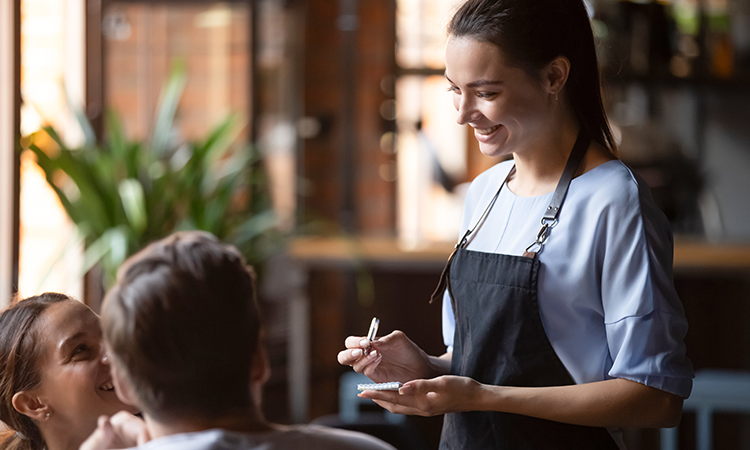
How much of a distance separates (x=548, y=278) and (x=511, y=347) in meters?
0.12

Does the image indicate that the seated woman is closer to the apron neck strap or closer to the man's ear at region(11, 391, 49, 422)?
the man's ear at region(11, 391, 49, 422)

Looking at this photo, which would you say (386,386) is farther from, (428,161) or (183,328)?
(428,161)

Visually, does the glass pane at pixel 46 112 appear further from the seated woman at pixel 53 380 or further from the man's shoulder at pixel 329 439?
the man's shoulder at pixel 329 439

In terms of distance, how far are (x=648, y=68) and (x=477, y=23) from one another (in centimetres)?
292

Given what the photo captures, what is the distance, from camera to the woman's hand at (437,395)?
97cm

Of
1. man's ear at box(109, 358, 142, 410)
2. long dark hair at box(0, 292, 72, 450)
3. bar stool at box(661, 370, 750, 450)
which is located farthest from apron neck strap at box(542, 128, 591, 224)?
bar stool at box(661, 370, 750, 450)

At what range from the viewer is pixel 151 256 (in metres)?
0.84

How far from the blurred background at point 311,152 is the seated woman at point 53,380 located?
117cm

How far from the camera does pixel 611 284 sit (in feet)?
3.21

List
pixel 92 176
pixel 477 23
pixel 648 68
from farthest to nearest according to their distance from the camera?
pixel 648 68 < pixel 92 176 < pixel 477 23

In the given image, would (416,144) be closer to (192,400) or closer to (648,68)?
(648,68)

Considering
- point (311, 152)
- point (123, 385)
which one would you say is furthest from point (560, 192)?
point (311, 152)

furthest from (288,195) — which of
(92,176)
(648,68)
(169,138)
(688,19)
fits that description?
(688,19)

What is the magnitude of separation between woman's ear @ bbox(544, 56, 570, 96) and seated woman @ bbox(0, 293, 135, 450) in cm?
76
